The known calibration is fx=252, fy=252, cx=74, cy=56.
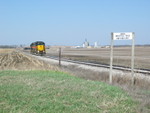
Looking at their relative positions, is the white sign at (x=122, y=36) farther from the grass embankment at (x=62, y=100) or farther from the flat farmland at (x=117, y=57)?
the flat farmland at (x=117, y=57)

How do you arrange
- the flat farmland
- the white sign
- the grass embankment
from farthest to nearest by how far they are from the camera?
the flat farmland < the white sign < the grass embankment

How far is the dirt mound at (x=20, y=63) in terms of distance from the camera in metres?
19.0

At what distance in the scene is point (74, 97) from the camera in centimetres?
776

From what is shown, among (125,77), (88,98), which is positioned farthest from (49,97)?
(125,77)

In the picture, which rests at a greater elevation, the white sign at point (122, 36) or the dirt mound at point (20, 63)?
the white sign at point (122, 36)

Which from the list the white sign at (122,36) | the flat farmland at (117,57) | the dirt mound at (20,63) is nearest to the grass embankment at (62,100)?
the white sign at (122,36)

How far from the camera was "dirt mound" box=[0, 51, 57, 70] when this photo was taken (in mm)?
19031

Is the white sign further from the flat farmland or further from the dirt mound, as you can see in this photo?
the flat farmland

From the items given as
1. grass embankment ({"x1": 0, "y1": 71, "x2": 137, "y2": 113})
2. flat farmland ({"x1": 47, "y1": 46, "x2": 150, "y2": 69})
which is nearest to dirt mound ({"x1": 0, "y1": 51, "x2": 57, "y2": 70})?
grass embankment ({"x1": 0, "y1": 71, "x2": 137, "y2": 113})

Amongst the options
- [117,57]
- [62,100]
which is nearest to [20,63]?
[62,100]

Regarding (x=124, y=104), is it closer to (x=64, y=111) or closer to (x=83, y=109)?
(x=83, y=109)

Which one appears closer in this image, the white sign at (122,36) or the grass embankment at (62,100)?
the grass embankment at (62,100)

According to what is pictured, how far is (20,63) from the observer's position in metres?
20.5

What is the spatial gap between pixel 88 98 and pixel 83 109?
44.0 inches
